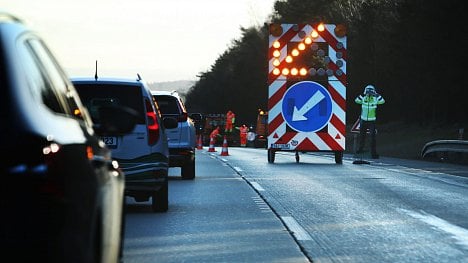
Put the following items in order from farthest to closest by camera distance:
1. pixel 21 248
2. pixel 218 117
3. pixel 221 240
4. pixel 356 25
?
pixel 218 117, pixel 356 25, pixel 221 240, pixel 21 248

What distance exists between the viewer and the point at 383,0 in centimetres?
5900

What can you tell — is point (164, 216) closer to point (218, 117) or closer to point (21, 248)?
point (21, 248)

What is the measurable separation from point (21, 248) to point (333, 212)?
901 centimetres

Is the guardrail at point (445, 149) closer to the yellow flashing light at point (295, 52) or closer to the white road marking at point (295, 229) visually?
the yellow flashing light at point (295, 52)

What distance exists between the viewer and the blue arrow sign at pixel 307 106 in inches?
979

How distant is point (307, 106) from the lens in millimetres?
24953

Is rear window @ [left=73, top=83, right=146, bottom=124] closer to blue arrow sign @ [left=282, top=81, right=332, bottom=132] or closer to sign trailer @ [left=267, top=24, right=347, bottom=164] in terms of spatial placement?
sign trailer @ [left=267, top=24, right=347, bottom=164]

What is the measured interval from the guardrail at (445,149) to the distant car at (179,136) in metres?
10.3

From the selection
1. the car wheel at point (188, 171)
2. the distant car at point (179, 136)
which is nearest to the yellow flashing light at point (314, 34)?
the distant car at point (179, 136)

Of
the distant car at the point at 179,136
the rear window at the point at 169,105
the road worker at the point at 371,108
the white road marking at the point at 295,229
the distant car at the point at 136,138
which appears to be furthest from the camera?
the road worker at the point at 371,108

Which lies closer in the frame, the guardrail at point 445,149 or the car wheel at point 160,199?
the car wheel at point 160,199

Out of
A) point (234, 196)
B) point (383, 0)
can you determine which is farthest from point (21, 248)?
point (383, 0)

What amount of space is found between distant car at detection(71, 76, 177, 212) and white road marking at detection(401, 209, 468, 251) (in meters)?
2.93

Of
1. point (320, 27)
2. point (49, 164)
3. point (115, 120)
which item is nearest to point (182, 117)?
point (320, 27)
